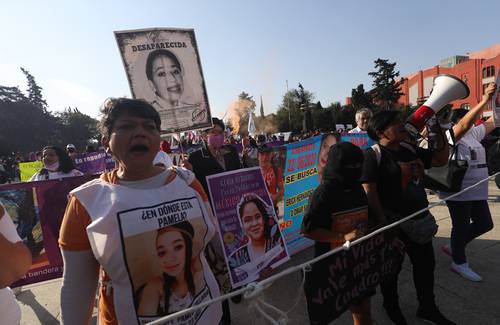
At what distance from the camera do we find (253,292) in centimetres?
134

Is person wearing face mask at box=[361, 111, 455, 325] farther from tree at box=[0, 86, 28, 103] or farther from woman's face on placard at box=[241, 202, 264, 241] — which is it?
tree at box=[0, 86, 28, 103]

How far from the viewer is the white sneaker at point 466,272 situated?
11.2ft

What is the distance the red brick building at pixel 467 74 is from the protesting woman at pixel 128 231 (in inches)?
2037

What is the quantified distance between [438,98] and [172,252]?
8.92 ft

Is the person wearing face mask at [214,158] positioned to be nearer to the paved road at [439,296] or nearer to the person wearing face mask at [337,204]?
the paved road at [439,296]

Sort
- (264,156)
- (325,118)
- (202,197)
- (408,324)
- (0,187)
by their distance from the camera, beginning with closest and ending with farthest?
(202,197), (408,324), (0,187), (264,156), (325,118)

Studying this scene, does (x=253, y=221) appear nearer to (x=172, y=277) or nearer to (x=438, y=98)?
(x=172, y=277)

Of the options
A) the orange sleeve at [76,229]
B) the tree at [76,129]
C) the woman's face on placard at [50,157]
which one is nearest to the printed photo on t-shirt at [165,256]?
the orange sleeve at [76,229]

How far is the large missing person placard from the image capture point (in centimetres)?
291

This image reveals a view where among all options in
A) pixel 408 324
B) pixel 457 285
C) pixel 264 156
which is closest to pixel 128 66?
pixel 264 156

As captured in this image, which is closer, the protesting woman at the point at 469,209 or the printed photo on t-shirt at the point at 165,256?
the printed photo on t-shirt at the point at 165,256

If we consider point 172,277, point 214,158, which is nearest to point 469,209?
point 214,158

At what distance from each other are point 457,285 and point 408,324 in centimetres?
100

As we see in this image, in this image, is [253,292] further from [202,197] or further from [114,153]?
[114,153]
